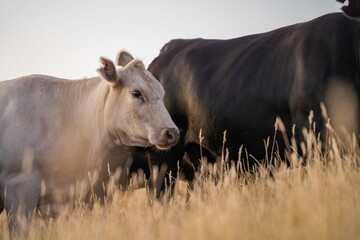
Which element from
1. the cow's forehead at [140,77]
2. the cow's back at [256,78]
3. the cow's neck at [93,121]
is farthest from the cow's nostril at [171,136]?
the cow's back at [256,78]

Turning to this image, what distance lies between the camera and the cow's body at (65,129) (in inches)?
229

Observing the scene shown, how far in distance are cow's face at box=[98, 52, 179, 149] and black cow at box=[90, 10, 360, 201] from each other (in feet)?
3.55

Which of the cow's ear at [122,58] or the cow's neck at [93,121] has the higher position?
the cow's ear at [122,58]

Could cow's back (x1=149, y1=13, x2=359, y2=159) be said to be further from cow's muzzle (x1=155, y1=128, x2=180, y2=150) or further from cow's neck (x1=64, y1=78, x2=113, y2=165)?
cow's neck (x1=64, y1=78, x2=113, y2=165)

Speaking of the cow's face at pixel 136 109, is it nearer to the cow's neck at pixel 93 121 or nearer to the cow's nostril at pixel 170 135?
the cow's nostril at pixel 170 135

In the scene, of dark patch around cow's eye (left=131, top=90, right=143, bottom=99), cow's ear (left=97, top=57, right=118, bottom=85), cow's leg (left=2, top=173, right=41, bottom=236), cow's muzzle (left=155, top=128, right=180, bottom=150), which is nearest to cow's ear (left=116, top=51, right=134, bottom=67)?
cow's ear (left=97, top=57, right=118, bottom=85)

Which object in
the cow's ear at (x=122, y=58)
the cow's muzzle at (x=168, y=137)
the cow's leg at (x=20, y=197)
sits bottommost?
the cow's leg at (x=20, y=197)

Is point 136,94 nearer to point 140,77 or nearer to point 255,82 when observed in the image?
point 140,77

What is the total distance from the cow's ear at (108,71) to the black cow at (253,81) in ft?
5.15

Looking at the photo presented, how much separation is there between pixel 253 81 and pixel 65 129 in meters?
2.29

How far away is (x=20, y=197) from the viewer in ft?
18.6

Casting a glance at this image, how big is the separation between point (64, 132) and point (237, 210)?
2999 mm

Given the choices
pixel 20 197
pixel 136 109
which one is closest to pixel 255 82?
pixel 136 109

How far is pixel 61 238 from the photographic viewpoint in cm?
417
